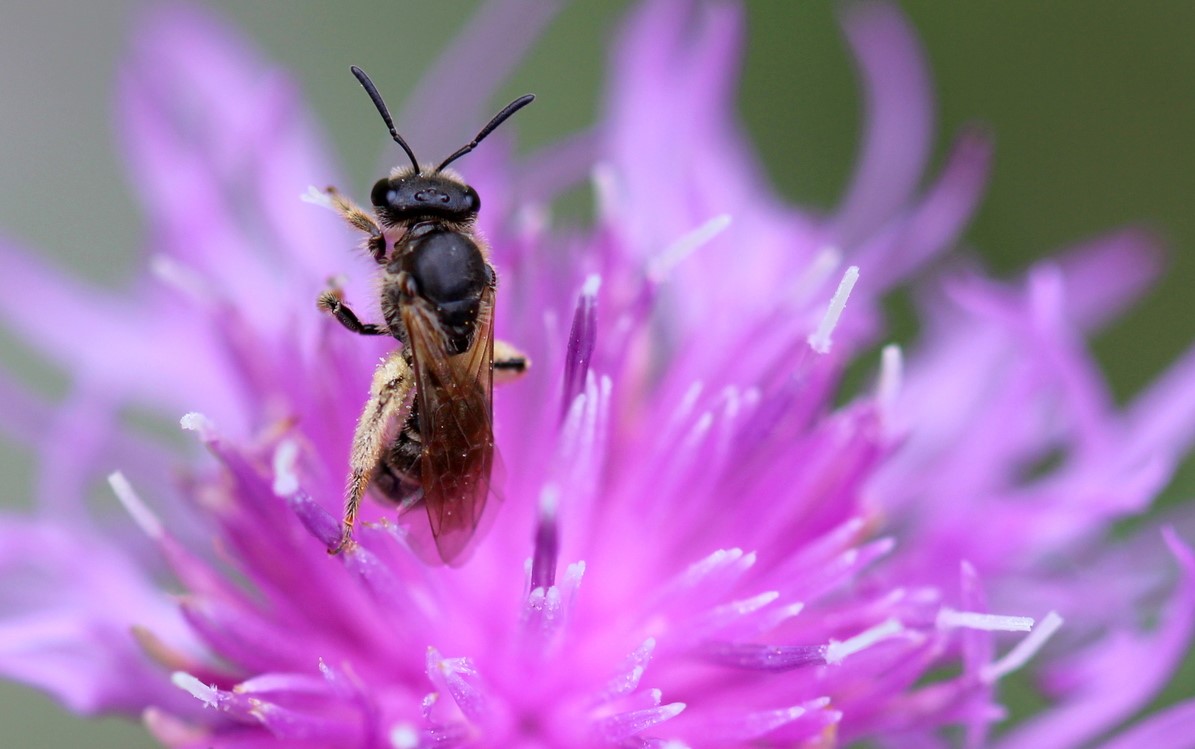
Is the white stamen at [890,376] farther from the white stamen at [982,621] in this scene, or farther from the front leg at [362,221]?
the front leg at [362,221]

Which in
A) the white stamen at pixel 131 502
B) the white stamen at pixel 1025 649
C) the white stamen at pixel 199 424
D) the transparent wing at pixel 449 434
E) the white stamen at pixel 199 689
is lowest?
the white stamen at pixel 1025 649

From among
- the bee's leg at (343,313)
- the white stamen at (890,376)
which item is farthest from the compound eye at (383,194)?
the white stamen at (890,376)

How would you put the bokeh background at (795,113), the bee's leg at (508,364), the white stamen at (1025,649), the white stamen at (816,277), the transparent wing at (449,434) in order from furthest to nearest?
the bokeh background at (795,113)
the white stamen at (816,277)
the bee's leg at (508,364)
the white stamen at (1025,649)
the transparent wing at (449,434)

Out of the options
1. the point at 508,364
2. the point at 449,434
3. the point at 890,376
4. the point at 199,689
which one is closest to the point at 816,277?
the point at 890,376

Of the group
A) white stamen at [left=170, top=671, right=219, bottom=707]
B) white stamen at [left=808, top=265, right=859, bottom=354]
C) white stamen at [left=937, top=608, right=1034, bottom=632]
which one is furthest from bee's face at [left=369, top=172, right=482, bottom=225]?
white stamen at [left=937, top=608, right=1034, bottom=632]

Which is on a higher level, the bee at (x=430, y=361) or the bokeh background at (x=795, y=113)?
the bokeh background at (x=795, y=113)

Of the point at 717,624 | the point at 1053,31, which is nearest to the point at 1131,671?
the point at 717,624

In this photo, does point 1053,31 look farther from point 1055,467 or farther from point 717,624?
point 717,624

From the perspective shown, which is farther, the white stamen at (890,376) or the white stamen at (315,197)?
the white stamen at (890,376)
